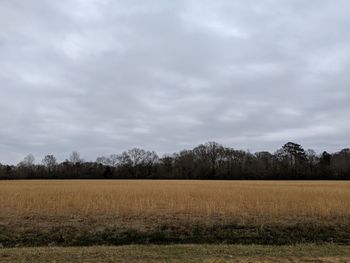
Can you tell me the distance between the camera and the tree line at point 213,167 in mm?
122812

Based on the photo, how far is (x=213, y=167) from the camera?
469 feet

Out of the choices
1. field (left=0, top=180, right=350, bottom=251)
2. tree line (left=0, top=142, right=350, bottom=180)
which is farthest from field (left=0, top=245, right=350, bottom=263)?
tree line (left=0, top=142, right=350, bottom=180)

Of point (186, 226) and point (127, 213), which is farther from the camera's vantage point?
point (127, 213)

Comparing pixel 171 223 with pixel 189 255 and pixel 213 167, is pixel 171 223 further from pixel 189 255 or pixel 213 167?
pixel 213 167

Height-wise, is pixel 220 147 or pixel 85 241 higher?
→ pixel 220 147

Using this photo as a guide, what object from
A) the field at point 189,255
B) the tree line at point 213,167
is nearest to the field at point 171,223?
the field at point 189,255

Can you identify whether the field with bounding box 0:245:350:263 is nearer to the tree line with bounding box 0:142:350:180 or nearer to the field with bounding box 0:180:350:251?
the field with bounding box 0:180:350:251

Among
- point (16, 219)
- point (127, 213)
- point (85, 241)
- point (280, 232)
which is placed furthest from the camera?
point (127, 213)

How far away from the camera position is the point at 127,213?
22.2 meters

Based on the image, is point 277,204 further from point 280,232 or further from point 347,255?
point 347,255

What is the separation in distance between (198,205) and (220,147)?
454 ft

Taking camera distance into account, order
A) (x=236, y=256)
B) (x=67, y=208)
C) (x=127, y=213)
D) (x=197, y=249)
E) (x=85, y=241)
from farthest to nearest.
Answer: (x=67, y=208), (x=127, y=213), (x=85, y=241), (x=197, y=249), (x=236, y=256)

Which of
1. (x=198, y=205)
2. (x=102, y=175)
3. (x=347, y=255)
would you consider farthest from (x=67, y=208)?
(x=102, y=175)

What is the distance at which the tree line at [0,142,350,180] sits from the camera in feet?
403
